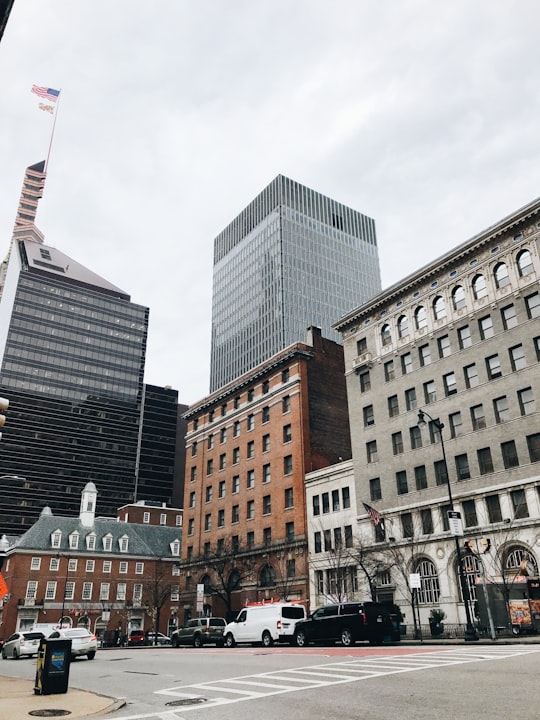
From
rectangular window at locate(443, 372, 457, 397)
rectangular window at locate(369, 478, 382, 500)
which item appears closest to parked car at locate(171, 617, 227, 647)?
rectangular window at locate(369, 478, 382, 500)

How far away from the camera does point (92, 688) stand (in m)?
15.7

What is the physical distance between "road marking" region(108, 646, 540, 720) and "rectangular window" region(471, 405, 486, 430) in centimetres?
2465

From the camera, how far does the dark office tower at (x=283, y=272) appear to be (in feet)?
506

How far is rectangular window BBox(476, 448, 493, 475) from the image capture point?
4012 cm

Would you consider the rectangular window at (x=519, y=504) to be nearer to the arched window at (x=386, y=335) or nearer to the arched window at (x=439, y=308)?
the arched window at (x=439, y=308)

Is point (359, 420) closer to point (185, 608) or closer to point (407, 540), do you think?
point (407, 540)

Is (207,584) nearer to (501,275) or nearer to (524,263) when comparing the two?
(501,275)

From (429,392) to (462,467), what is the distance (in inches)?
260

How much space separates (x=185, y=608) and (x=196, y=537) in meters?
7.60

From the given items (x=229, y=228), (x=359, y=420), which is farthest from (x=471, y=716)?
(x=229, y=228)

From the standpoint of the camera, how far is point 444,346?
151ft

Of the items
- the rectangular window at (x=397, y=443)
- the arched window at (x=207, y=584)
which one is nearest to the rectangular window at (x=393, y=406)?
the rectangular window at (x=397, y=443)

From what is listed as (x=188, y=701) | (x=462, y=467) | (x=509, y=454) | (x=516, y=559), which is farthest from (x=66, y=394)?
(x=188, y=701)

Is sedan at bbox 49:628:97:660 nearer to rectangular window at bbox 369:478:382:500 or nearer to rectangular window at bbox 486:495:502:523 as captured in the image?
rectangular window at bbox 486:495:502:523
